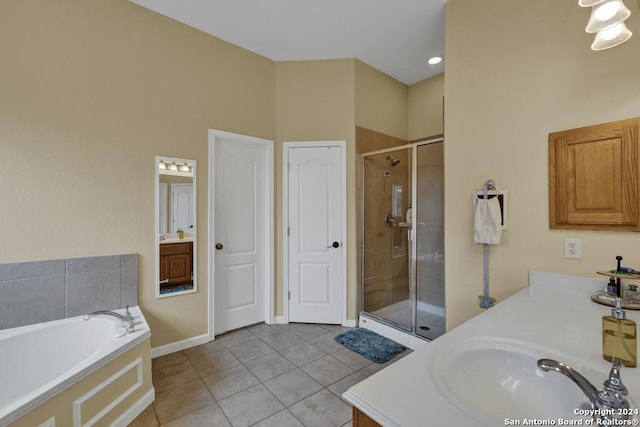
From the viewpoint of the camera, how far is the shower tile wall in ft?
10.8

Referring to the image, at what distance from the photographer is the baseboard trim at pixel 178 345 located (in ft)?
8.30

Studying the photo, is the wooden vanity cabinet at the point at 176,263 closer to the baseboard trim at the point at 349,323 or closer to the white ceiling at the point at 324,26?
the baseboard trim at the point at 349,323

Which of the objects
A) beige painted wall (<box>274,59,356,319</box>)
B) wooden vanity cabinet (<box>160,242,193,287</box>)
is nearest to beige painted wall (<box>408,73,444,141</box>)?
beige painted wall (<box>274,59,356,319</box>)

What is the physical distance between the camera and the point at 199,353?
2611mm

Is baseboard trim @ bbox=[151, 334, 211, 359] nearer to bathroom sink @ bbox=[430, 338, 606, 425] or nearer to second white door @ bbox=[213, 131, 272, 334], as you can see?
second white door @ bbox=[213, 131, 272, 334]

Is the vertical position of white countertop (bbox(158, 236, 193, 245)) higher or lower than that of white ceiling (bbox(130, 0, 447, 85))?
lower

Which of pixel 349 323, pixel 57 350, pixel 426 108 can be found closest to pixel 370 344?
pixel 349 323

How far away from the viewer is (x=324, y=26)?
2.72m

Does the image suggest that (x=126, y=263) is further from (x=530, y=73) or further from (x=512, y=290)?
(x=530, y=73)

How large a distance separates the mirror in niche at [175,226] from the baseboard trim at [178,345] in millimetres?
469

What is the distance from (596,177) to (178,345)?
3.42 meters

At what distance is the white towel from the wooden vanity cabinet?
8.19 feet

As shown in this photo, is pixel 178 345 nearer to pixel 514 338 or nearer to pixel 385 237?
pixel 385 237

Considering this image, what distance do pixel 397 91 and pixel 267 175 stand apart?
2.15 meters
